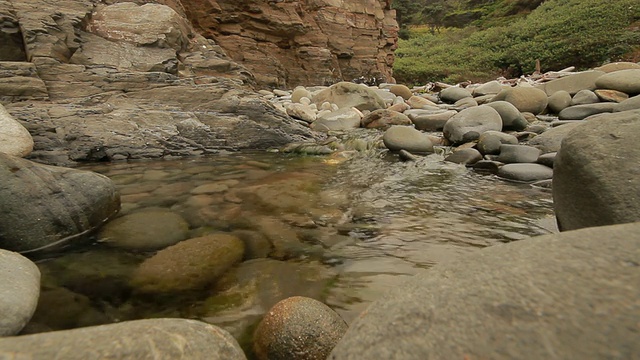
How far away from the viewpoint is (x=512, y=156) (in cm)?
460

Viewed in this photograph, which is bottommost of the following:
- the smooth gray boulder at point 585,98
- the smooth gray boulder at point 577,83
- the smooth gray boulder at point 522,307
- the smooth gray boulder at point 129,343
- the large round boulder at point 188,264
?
the large round boulder at point 188,264

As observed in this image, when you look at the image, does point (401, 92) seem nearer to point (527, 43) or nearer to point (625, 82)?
point (625, 82)

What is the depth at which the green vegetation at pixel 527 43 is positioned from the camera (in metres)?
16.2

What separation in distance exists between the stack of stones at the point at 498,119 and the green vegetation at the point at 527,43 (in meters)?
8.60

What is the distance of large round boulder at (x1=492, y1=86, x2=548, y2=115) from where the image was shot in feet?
24.9

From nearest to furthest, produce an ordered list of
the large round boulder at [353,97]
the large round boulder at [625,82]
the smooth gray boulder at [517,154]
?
the smooth gray boulder at [517,154]
the large round boulder at [625,82]
the large round boulder at [353,97]

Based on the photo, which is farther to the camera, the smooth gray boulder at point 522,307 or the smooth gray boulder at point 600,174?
the smooth gray boulder at point 600,174

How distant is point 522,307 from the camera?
2.92 ft

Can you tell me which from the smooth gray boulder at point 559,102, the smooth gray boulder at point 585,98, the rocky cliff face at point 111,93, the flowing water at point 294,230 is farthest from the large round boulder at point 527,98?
the rocky cliff face at point 111,93

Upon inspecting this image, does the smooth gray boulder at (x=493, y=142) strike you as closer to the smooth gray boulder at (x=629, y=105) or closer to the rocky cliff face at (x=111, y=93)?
the smooth gray boulder at (x=629, y=105)

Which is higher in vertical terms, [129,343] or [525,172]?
[129,343]

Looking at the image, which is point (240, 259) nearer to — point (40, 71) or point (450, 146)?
point (450, 146)

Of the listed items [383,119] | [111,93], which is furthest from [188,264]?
[383,119]

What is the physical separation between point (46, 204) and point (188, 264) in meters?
1.08
